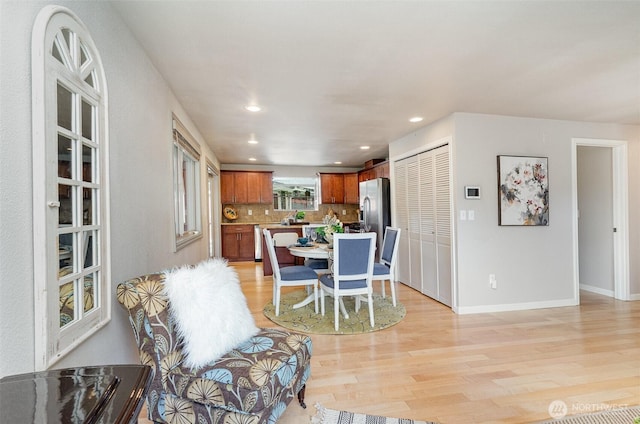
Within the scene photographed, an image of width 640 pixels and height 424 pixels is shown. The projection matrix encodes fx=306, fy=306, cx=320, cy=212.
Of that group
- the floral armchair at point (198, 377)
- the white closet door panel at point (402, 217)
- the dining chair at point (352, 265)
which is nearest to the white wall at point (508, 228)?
the white closet door panel at point (402, 217)

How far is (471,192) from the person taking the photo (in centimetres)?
356

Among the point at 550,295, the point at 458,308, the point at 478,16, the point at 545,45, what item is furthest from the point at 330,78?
the point at 550,295

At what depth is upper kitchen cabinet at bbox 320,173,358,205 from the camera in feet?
25.6

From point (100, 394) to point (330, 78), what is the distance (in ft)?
8.03

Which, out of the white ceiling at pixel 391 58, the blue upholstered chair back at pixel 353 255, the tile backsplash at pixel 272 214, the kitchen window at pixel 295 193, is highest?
the white ceiling at pixel 391 58

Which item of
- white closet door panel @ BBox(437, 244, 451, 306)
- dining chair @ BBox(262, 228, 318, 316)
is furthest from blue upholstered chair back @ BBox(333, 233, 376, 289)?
white closet door panel @ BBox(437, 244, 451, 306)

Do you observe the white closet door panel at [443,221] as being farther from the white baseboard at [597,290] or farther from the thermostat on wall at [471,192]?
the white baseboard at [597,290]

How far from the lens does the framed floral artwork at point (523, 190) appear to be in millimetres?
3623

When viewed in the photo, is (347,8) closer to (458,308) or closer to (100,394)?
(100,394)

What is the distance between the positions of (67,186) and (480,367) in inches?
110

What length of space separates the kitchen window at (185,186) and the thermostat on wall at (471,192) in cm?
312

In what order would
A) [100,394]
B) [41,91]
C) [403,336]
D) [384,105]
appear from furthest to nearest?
[384,105] → [403,336] → [41,91] → [100,394]

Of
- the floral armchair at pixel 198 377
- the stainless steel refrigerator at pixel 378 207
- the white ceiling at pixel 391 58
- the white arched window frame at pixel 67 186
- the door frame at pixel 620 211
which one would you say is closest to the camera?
the white arched window frame at pixel 67 186

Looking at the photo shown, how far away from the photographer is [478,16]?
1.73 meters
